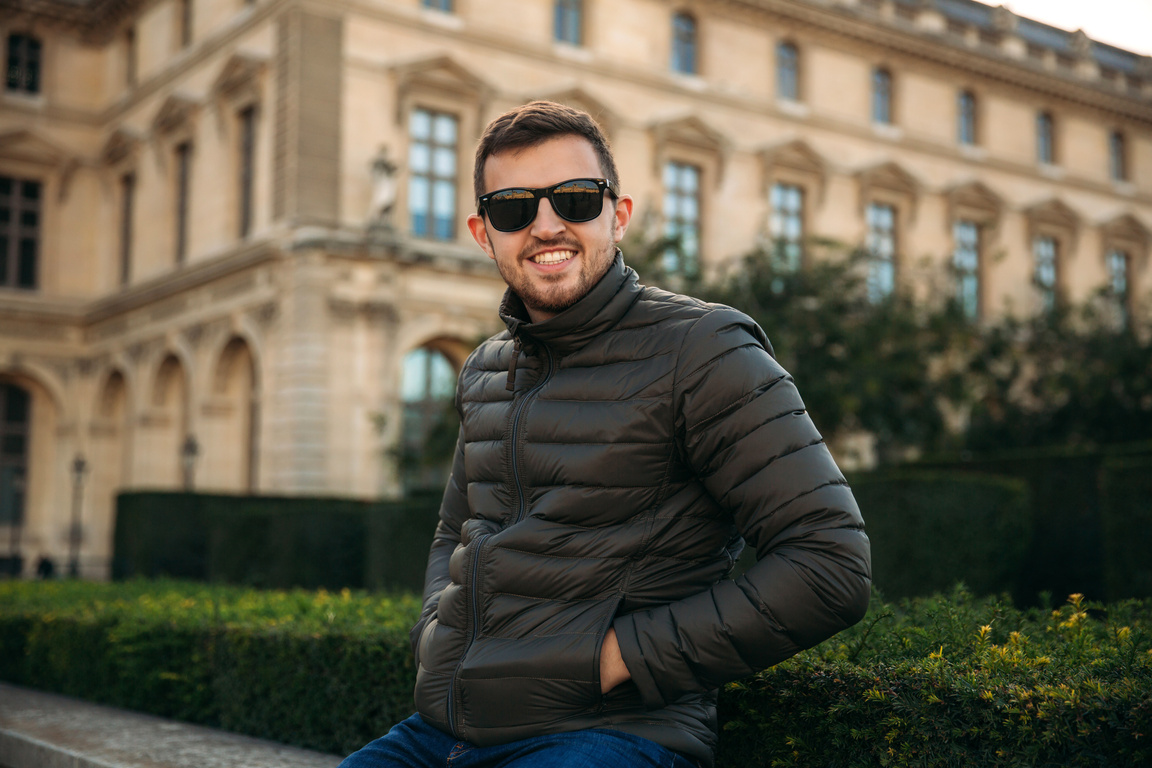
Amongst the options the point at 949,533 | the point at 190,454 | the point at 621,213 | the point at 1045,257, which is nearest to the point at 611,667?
the point at 621,213

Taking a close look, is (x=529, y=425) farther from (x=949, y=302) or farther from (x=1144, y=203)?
(x=1144, y=203)

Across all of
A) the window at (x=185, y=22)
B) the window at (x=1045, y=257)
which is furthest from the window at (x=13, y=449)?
the window at (x=1045, y=257)

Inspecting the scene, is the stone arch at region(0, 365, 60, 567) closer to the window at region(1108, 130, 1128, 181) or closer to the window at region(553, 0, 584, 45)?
the window at region(553, 0, 584, 45)

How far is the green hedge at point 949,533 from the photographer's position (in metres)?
12.2

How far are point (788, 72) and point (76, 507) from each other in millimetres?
21694

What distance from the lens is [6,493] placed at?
30.4 metres

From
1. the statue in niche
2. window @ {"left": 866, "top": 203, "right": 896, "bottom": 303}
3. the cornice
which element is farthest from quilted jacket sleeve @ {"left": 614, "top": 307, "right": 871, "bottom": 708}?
window @ {"left": 866, "top": 203, "right": 896, "bottom": 303}

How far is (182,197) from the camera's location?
1075 inches

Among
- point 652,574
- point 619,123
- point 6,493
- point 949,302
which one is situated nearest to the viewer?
point 652,574

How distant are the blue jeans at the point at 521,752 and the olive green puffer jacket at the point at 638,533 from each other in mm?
34

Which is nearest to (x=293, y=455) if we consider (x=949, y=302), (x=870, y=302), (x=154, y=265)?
(x=154, y=265)

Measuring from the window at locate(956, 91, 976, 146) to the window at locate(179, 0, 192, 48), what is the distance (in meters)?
20.8

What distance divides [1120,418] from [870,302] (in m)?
6.88

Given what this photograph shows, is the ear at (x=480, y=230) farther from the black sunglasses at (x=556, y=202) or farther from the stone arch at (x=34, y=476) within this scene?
the stone arch at (x=34, y=476)
